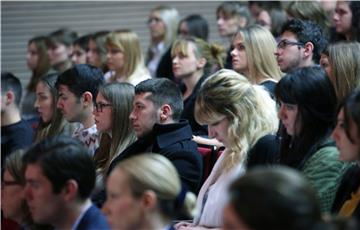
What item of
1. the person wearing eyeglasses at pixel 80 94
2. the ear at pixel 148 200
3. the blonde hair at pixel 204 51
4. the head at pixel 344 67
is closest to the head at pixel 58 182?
the ear at pixel 148 200

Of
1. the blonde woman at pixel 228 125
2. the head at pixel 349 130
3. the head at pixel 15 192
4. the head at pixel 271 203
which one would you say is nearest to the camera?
the head at pixel 271 203

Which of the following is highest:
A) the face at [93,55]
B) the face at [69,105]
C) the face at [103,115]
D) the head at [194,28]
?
the face at [103,115]

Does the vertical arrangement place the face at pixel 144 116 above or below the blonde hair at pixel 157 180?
below

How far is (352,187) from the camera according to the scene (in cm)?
352

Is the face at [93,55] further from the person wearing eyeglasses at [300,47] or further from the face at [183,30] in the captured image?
the person wearing eyeglasses at [300,47]

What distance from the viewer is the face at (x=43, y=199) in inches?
136

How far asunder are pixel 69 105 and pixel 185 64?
1459mm

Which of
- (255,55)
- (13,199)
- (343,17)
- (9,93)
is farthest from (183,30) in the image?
(13,199)

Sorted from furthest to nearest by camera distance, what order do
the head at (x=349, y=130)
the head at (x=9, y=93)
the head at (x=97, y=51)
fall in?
the head at (x=97, y=51) < the head at (x=9, y=93) < the head at (x=349, y=130)

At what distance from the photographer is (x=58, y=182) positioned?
346 cm

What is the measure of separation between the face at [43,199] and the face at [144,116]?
1.21 meters

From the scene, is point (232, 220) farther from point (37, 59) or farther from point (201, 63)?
point (37, 59)

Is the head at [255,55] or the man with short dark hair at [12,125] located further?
the man with short dark hair at [12,125]

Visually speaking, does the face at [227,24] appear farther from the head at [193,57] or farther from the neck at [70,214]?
the neck at [70,214]
